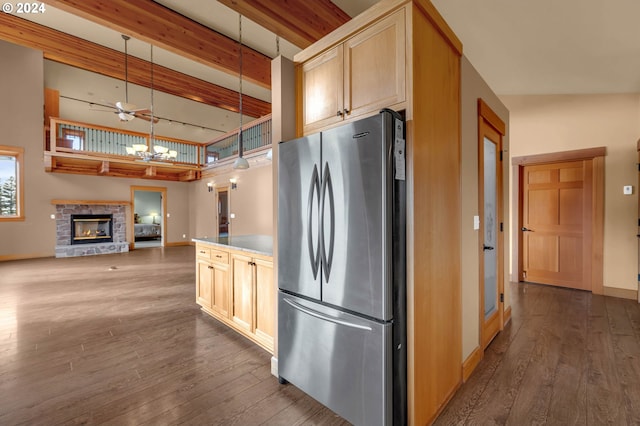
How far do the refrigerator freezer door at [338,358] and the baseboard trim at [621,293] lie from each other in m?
4.58

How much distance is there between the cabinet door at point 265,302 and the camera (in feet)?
8.05

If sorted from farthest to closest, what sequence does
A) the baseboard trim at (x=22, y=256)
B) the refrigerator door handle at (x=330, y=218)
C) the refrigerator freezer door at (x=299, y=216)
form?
the baseboard trim at (x=22, y=256)
the refrigerator freezer door at (x=299, y=216)
the refrigerator door handle at (x=330, y=218)

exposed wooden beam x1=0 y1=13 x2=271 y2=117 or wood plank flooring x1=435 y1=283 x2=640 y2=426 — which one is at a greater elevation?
exposed wooden beam x1=0 y1=13 x2=271 y2=117

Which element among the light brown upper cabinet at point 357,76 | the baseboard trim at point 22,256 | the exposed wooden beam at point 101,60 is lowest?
the baseboard trim at point 22,256

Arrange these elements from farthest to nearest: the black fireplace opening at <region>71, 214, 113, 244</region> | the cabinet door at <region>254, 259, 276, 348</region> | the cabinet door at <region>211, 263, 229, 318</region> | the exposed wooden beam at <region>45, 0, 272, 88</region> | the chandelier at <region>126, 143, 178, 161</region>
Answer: the black fireplace opening at <region>71, 214, 113, 244</region> → the chandelier at <region>126, 143, 178, 161</region> → the exposed wooden beam at <region>45, 0, 272, 88</region> → the cabinet door at <region>211, 263, 229, 318</region> → the cabinet door at <region>254, 259, 276, 348</region>

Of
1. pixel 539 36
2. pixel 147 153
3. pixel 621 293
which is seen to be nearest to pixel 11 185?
pixel 147 153

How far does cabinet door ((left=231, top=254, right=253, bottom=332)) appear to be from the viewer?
8.88ft

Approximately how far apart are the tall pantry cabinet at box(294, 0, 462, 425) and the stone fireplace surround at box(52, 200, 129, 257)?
9.27 m

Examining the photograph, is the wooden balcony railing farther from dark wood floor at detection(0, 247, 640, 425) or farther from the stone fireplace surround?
dark wood floor at detection(0, 247, 640, 425)

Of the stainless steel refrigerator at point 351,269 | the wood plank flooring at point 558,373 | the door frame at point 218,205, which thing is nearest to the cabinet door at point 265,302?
the stainless steel refrigerator at point 351,269

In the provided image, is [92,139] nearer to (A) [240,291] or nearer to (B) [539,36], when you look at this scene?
(A) [240,291]

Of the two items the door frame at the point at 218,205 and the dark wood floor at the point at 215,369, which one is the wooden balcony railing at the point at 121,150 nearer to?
the door frame at the point at 218,205

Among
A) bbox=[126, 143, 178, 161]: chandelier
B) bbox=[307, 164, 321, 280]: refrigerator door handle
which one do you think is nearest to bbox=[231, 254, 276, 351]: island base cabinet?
bbox=[307, 164, 321, 280]: refrigerator door handle

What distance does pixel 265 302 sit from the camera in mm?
2543
